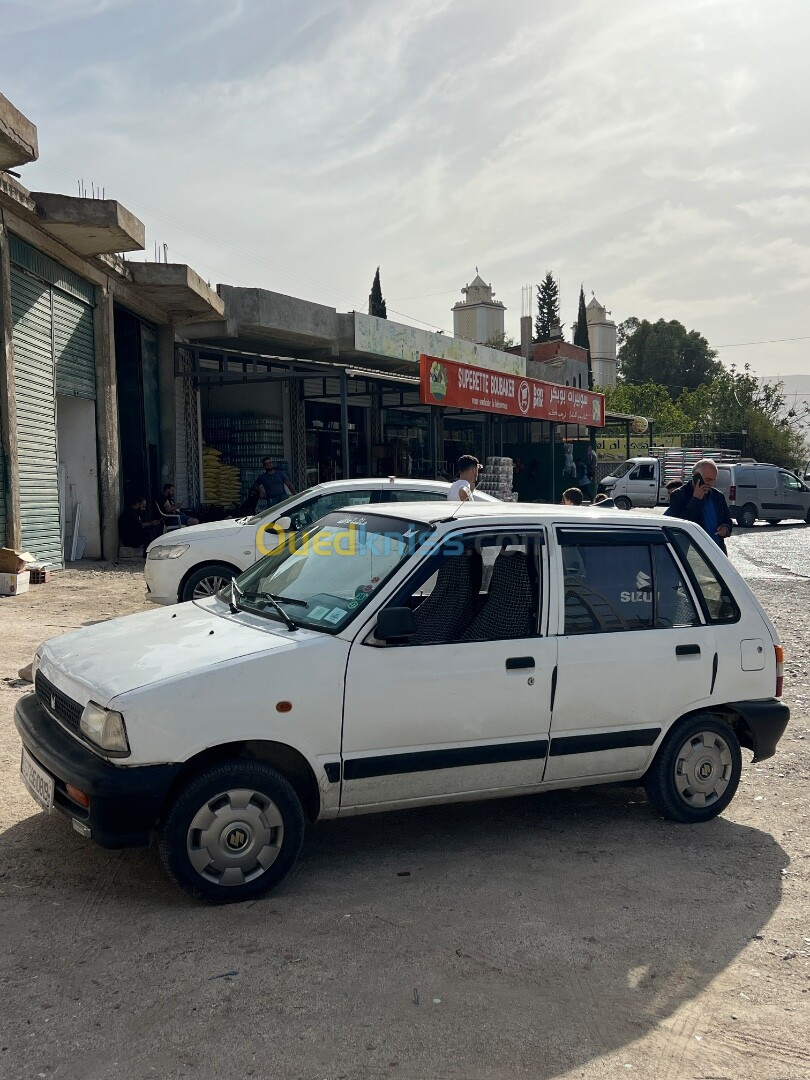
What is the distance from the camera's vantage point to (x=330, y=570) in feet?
14.8

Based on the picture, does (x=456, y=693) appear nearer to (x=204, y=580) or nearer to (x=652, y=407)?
(x=204, y=580)

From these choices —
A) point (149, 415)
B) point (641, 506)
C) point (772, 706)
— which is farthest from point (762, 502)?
point (772, 706)

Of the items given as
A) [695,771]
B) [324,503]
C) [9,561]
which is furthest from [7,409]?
[695,771]

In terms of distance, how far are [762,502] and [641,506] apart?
5.85m

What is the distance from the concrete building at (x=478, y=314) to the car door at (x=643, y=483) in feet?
90.9

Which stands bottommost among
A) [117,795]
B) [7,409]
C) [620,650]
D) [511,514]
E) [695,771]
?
[695,771]

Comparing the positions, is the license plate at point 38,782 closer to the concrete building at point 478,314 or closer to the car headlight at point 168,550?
the car headlight at point 168,550

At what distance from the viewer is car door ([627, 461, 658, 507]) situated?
32.2 meters

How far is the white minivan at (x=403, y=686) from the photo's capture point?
142 inches

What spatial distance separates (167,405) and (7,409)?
762 centimetres

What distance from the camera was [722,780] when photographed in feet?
15.8

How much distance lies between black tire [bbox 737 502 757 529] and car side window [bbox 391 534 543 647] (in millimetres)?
24705

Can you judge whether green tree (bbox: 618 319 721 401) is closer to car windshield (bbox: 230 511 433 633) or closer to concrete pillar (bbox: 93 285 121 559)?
concrete pillar (bbox: 93 285 121 559)

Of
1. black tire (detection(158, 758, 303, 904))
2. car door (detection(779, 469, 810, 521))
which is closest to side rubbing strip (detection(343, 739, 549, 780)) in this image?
black tire (detection(158, 758, 303, 904))
